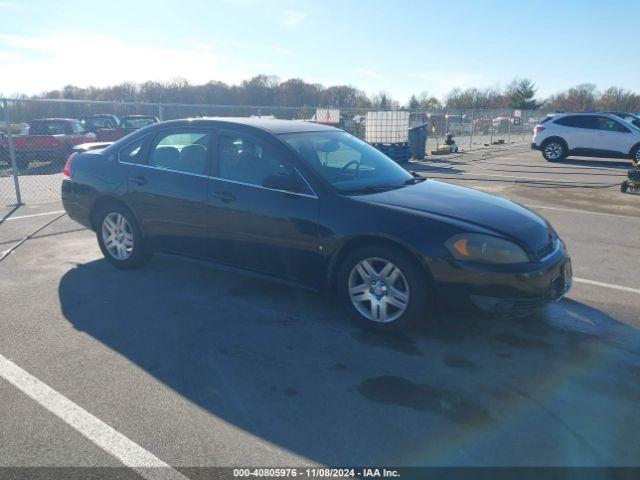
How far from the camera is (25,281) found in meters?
5.41

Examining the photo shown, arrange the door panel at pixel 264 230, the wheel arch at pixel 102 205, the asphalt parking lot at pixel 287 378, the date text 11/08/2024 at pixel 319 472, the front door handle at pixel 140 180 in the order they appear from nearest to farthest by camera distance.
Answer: the date text 11/08/2024 at pixel 319 472 < the asphalt parking lot at pixel 287 378 < the door panel at pixel 264 230 < the front door handle at pixel 140 180 < the wheel arch at pixel 102 205

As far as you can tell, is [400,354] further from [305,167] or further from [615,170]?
[615,170]

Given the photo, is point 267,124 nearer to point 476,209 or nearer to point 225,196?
point 225,196

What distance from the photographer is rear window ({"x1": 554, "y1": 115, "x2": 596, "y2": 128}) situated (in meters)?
18.2

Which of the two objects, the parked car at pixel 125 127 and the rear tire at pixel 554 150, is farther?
the parked car at pixel 125 127

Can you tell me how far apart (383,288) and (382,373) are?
737 mm

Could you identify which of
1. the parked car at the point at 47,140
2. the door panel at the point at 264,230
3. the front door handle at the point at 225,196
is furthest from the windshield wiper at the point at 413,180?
the parked car at the point at 47,140

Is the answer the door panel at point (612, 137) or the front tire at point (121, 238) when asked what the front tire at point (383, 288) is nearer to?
the front tire at point (121, 238)

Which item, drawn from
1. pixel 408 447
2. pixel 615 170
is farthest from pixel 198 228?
pixel 615 170

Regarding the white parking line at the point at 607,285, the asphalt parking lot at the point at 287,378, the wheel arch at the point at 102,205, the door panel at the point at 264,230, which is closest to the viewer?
the asphalt parking lot at the point at 287,378

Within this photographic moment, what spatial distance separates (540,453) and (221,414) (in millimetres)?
1720

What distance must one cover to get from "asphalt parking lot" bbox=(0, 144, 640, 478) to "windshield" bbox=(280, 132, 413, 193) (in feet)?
3.72

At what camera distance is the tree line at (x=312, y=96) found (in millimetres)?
38969

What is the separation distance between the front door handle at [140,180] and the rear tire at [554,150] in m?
17.2
